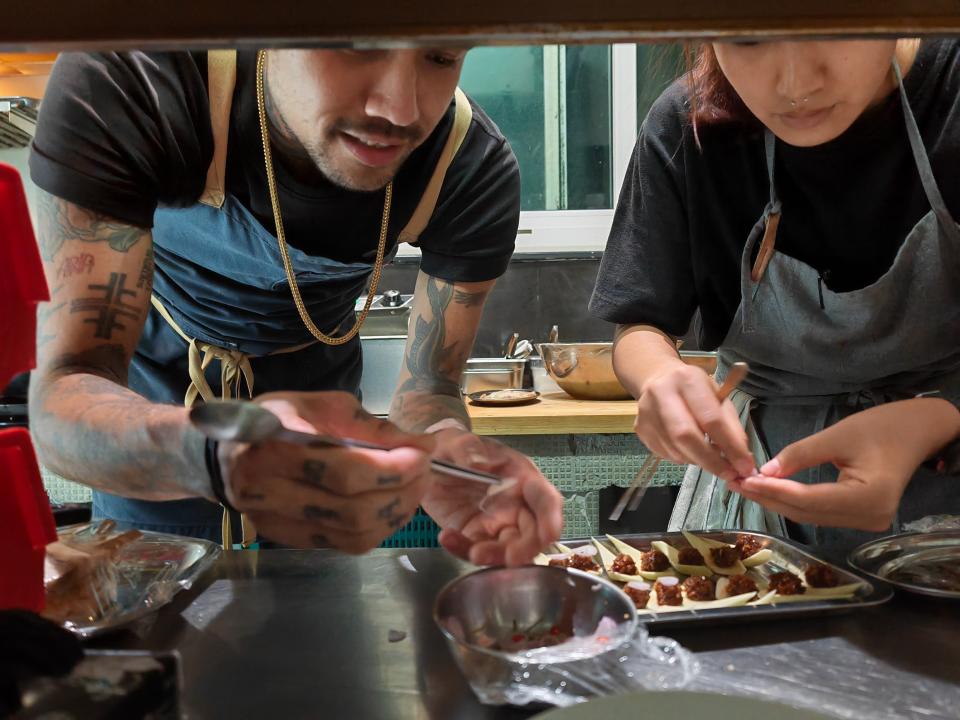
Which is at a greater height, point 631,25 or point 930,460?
point 631,25

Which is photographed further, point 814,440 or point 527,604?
point 814,440

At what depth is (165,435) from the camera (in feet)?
2.79

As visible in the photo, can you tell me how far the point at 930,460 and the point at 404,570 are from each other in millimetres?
730

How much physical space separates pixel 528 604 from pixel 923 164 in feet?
2.85

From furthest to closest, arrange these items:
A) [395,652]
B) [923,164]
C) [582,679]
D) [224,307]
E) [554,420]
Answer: [554,420], [224,307], [923,164], [395,652], [582,679]

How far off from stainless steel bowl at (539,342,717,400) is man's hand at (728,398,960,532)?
137 cm

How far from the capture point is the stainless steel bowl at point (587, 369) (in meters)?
2.47

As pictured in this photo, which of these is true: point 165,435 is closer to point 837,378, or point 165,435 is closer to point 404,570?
point 404,570

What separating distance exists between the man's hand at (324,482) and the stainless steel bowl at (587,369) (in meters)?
1.76

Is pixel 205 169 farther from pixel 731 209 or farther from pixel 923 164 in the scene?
pixel 923 164

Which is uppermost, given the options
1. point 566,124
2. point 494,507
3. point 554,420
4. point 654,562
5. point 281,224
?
point 566,124

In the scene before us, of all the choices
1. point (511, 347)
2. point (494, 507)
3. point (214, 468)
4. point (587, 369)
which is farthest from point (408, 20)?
point (511, 347)

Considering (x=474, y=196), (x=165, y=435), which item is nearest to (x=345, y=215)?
(x=474, y=196)

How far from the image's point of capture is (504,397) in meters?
2.50
